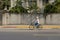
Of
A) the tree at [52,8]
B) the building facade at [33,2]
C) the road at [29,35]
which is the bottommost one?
the road at [29,35]

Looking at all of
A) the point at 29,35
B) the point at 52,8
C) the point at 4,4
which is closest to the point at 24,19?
the point at 52,8

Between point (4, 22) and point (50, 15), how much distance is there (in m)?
5.63

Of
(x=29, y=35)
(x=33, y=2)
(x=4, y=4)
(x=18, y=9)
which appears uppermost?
(x=33, y=2)

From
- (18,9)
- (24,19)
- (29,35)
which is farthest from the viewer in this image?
(18,9)

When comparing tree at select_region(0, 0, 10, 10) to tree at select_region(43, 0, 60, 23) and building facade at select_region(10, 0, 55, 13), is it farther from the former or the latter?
tree at select_region(43, 0, 60, 23)

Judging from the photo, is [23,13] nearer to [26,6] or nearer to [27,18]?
[27,18]

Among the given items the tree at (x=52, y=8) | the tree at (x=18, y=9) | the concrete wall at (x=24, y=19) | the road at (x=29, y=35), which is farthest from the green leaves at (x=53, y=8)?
the road at (x=29, y=35)

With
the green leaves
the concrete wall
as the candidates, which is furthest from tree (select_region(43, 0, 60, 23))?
the concrete wall

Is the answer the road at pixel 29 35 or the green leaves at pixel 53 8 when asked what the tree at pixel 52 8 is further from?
the road at pixel 29 35

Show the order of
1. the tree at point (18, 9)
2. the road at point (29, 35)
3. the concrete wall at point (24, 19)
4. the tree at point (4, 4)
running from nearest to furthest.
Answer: the road at point (29, 35), the concrete wall at point (24, 19), the tree at point (18, 9), the tree at point (4, 4)

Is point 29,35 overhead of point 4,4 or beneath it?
beneath

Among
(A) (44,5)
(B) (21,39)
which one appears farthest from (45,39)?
(A) (44,5)

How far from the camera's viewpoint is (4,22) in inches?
1149

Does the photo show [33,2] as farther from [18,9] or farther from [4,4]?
[4,4]
